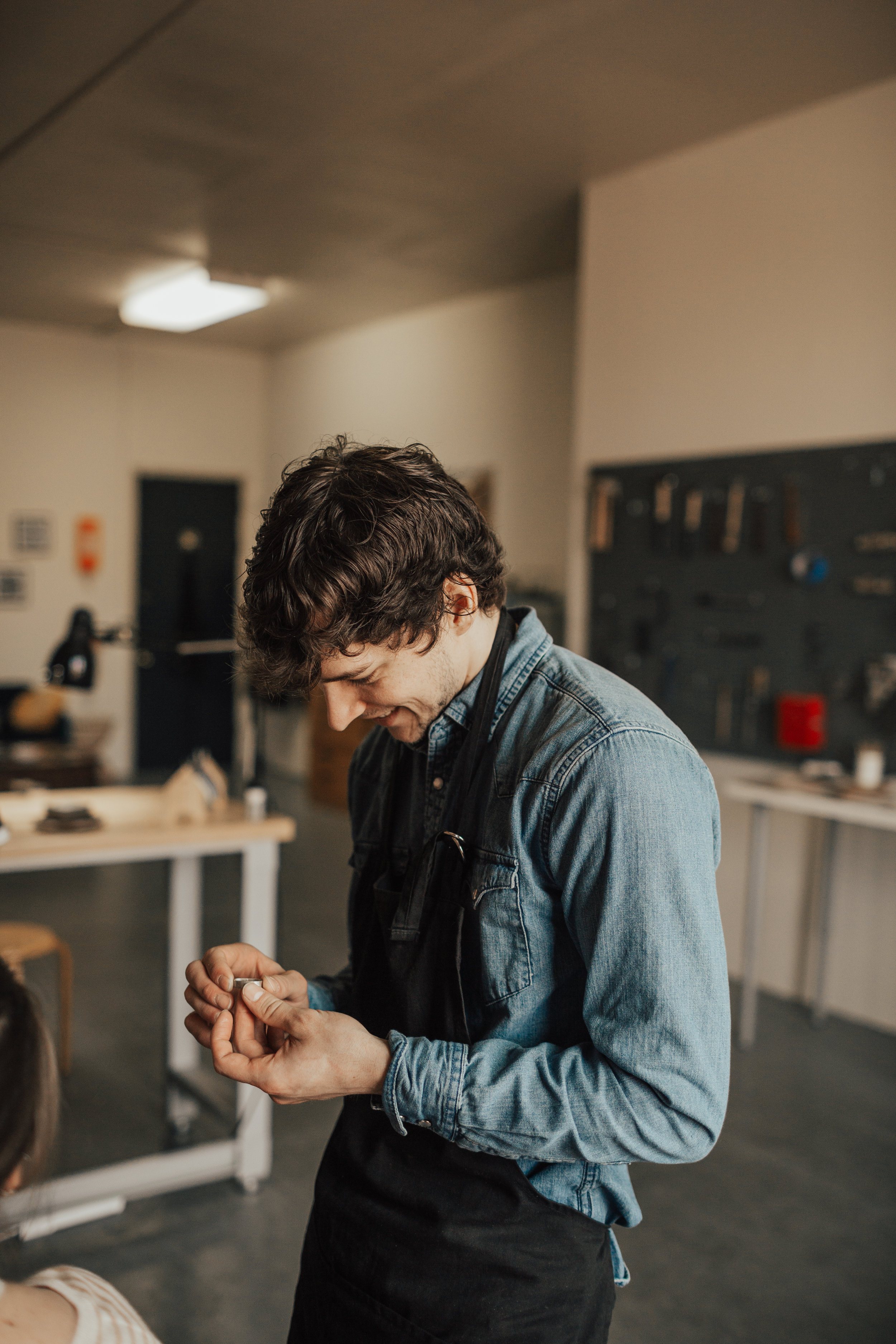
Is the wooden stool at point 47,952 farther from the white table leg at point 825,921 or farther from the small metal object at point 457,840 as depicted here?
the white table leg at point 825,921

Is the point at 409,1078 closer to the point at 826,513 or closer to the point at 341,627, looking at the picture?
the point at 341,627

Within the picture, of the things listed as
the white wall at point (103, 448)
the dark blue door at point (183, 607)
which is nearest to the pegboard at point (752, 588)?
the white wall at point (103, 448)

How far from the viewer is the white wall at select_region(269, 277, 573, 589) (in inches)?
245

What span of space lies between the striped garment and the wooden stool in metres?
1.79

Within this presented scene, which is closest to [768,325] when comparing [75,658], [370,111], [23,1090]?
[370,111]

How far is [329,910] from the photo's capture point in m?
5.08

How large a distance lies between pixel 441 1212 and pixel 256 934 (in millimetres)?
1714

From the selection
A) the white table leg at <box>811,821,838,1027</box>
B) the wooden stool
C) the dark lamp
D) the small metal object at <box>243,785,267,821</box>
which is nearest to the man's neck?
the small metal object at <box>243,785,267,821</box>

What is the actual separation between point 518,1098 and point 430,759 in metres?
0.38

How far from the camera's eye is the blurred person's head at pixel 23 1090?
94cm

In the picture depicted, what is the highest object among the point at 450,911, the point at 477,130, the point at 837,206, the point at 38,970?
the point at 477,130

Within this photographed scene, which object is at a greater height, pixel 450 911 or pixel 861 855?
pixel 450 911

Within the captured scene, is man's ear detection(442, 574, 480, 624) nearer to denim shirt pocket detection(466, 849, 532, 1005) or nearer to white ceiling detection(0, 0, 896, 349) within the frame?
denim shirt pocket detection(466, 849, 532, 1005)

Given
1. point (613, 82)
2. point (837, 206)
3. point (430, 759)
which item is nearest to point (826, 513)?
point (837, 206)
